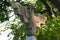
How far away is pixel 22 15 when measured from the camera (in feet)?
8.12

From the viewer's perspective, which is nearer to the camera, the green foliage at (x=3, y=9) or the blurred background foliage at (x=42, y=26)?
the blurred background foliage at (x=42, y=26)

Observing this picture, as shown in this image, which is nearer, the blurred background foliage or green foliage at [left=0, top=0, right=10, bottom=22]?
the blurred background foliage

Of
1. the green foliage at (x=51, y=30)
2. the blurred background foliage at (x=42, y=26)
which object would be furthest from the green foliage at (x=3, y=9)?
the green foliage at (x=51, y=30)

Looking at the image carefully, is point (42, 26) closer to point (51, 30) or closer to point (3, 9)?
point (51, 30)

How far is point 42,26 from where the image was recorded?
13.8 feet

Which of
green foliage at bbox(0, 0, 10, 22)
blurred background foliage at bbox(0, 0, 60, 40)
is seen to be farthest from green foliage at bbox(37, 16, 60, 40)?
green foliage at bbox(0, 0, 10, 22)

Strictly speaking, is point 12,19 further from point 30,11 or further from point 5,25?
point 30,11

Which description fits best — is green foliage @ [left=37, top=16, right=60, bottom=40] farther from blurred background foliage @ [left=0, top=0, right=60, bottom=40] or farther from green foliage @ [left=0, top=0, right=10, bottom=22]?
green foliage @ [left=0, top=0, right=10, bottom=22]

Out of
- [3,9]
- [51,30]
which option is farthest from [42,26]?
[3,9]

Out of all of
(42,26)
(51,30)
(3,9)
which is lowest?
(51,30)

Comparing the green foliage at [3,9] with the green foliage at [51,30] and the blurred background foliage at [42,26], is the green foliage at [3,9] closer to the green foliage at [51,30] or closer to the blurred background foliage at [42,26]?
the blurred background foliage at [42,26]

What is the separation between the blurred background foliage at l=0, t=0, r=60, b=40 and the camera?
407cm

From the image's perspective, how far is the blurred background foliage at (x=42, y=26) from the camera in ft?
13.4

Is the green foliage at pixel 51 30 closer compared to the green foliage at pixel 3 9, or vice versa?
the green foliage at pixel 51 30
